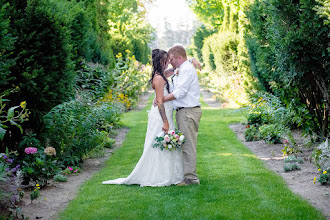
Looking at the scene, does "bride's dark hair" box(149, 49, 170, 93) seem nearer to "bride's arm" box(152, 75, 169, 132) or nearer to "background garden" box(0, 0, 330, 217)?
"bride's arm" box(152, 75, 169, 132)

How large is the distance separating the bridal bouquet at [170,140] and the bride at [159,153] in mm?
125

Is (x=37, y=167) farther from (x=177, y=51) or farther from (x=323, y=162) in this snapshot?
(x=323, y=162)

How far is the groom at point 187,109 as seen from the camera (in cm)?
609

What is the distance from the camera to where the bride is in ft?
20.0

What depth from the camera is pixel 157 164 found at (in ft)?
20.4

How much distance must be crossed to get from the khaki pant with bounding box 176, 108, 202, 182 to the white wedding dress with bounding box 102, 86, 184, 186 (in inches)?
4.8

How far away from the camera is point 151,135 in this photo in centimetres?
629

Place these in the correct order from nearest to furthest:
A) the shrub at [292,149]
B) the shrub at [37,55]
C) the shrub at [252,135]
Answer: the shrub at [37,55] < the shrub at [292,149] < the shrub at [252,135]

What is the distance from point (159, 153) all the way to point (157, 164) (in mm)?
164

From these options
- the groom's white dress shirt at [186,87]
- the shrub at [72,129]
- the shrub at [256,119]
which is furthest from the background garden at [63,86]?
the groom's white dress shirt at [186,87]

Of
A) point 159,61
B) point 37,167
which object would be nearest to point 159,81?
point 159,61

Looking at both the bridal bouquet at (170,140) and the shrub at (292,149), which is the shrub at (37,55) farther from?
the shrub at (292,149)

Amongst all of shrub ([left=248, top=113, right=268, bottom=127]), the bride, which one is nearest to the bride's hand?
the bride

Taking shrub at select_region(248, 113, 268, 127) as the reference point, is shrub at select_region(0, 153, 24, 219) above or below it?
below
